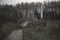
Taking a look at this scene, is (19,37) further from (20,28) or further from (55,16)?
(55,16)

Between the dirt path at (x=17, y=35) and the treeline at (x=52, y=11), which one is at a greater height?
the treeline at (x=52, y=11)

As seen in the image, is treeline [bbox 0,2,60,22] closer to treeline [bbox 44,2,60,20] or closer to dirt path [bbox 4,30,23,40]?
treeline [bbox 44,2,60,20]

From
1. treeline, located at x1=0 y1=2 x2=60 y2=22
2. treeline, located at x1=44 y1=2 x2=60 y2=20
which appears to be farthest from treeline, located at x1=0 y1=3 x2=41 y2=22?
treeline, located at x1=44 y1=2 x2=60 y2=20

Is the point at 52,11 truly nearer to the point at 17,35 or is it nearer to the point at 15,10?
the point at 15,10

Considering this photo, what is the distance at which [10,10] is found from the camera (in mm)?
2398

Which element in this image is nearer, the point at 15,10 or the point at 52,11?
the point at 52,11

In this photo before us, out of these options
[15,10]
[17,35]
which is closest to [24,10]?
[15,10]

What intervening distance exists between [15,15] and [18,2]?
329 mm

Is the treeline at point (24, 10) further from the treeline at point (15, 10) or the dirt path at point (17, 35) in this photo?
the dirt path at point (17, 35)

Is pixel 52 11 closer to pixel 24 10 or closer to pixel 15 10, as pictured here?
pixel 24 10

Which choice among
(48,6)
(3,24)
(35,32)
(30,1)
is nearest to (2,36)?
(3,24)

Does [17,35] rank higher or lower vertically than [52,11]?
lower

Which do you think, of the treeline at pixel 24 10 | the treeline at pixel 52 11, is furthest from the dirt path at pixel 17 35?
the treeline at pixel 52 11

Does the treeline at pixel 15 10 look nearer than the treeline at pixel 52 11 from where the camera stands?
No
